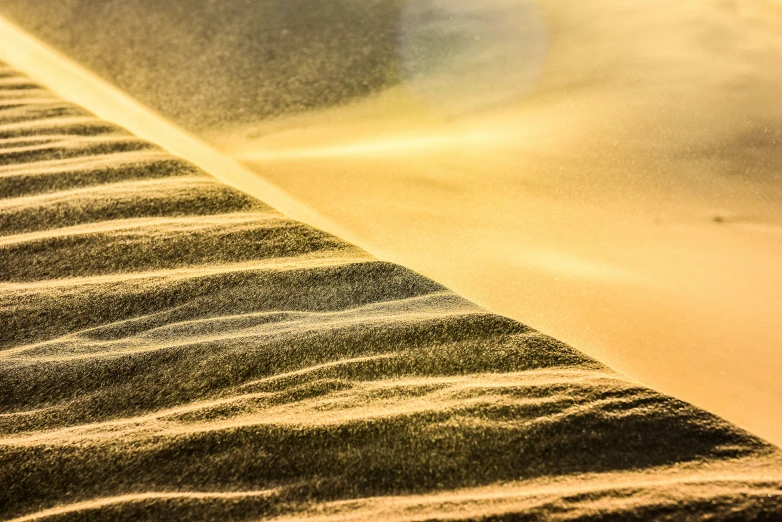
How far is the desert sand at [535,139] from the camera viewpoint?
4.75 ft

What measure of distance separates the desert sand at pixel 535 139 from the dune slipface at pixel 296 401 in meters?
0.21

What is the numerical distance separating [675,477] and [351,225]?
117 centimetres

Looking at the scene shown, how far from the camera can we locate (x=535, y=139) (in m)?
2.21

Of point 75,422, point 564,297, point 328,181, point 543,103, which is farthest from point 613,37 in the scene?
point 75,422

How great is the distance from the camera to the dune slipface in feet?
3.09

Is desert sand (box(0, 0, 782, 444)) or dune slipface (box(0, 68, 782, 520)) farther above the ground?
desert sand (box(0, 0, 782, 444))

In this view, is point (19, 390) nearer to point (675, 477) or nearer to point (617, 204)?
point (675, 477)

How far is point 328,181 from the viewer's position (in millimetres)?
2104

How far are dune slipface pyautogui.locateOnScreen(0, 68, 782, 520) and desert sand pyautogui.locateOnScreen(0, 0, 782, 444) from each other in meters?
0.21

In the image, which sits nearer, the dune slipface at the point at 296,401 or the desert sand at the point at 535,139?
the dune slipface at the point at 296,401

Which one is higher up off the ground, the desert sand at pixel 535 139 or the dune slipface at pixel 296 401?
the desert sand at pixel 535 139

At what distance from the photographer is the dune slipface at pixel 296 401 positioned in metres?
0.94

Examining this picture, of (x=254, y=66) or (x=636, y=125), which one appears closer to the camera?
(x=636, y=125)

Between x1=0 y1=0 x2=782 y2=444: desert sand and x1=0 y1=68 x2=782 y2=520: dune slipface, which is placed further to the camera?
x1=0 y1=0 x2=782 y2=444: desert sand
